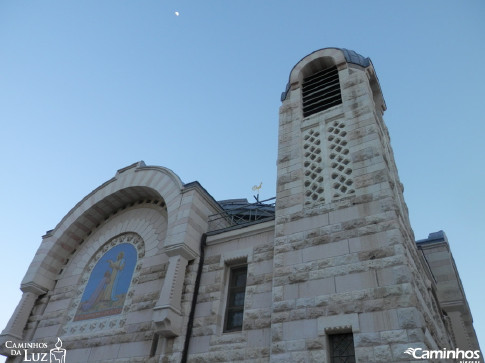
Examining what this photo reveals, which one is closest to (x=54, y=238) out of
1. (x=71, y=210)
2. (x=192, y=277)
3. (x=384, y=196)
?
(x=71, y=210)

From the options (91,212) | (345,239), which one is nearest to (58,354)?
(91,212)

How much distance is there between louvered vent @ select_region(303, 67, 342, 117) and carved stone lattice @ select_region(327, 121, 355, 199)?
52.5 inches

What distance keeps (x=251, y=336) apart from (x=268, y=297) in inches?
39.5

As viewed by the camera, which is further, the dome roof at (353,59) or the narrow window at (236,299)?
the dome roof at (353,59)

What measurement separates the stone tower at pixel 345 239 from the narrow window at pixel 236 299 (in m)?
1.64

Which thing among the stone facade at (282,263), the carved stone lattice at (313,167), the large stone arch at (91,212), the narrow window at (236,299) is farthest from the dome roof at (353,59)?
the narrow window at (236,299)

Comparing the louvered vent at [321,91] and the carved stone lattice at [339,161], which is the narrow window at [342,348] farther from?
the louvered vent at [321,91]

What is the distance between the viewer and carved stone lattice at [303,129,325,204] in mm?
10508

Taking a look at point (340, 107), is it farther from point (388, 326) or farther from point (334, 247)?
point (388, 326)

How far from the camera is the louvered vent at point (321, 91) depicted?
13.0 metres

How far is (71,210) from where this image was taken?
16.6 metres

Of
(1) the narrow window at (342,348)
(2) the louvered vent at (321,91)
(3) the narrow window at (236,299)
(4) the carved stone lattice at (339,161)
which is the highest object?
(2) the louvered vent at (321,91)

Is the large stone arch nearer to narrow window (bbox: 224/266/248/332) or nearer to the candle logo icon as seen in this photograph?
the candle logo icon

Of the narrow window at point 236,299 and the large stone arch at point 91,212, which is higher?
the large stone arch at point 91,212
